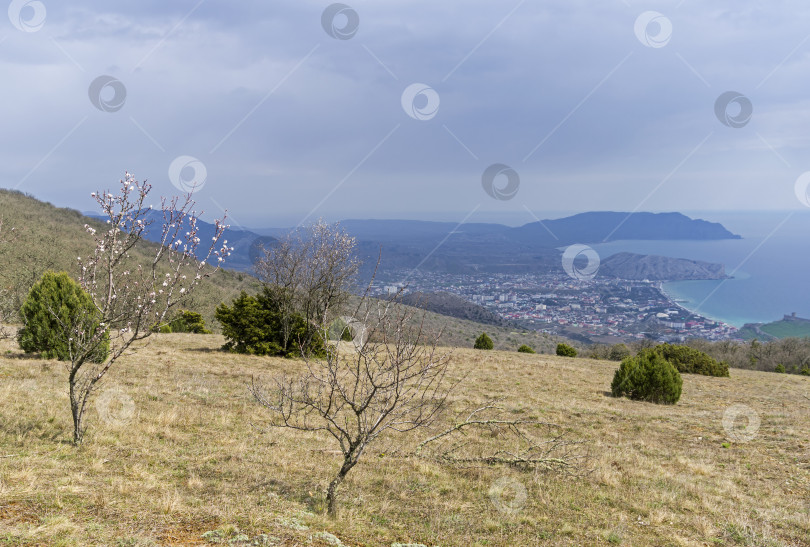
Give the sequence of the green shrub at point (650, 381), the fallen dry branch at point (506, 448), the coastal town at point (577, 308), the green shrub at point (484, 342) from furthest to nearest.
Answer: the coastal town at point (577, 308), the green shrub at point (484, 342), the green shrub at point (650, 381), the fallen dry branch at point (506, 448)

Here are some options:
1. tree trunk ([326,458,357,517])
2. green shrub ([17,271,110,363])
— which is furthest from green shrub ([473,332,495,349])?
tree trunk ([326,458,357,517])

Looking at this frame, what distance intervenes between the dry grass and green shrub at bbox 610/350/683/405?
3.43 metres

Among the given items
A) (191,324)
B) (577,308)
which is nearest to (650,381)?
(191,324)

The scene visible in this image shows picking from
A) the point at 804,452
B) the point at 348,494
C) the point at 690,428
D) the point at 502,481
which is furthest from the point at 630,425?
the point at 348,494

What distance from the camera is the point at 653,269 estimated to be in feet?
427

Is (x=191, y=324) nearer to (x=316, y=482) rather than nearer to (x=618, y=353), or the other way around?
(x=316, y=482)

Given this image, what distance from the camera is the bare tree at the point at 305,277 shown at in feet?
73.7

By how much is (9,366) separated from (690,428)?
20.6 meters

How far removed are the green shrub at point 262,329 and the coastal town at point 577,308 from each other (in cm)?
3473

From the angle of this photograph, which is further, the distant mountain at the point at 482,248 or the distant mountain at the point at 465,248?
the distant mountain at the point at 482,248

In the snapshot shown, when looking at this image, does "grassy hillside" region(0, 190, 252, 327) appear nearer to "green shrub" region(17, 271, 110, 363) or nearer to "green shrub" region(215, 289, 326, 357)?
"green shrub" region(215, 289, 326, 357)

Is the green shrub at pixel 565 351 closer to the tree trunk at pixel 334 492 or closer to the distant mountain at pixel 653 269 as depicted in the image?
the tree trunk at pixel 334 492

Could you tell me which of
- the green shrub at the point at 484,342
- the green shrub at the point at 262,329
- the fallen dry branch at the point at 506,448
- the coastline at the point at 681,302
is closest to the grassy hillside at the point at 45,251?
the green shrub at the point at 262,329

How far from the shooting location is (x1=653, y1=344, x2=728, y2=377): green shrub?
29.1 metres
